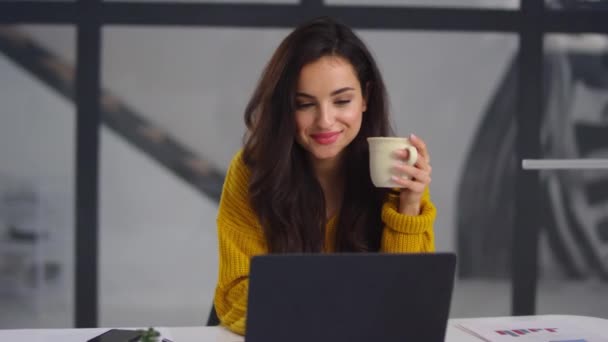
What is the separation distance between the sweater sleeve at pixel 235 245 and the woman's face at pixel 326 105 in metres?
0.22

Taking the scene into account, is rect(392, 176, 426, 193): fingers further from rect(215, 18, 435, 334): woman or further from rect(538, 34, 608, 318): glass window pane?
rect(538, 34, 608, 318): glass window pane

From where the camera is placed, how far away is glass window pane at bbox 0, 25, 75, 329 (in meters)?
2.67

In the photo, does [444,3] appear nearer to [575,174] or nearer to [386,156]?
[575,174]

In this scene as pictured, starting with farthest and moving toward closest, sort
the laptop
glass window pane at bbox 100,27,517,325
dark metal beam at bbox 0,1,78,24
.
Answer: glass window pane at bbox 100,27,517,325 < dark metal beam at bbox 0,1,78,24 < the laptop

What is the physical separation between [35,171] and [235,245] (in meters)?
1.60

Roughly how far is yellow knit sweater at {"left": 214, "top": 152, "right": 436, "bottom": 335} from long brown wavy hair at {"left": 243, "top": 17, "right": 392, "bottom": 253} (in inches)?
1.5

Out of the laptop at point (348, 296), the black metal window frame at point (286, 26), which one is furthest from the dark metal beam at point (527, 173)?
the laptop at point (348, 296)

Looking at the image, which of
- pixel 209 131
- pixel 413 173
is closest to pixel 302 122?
pixel 413 173

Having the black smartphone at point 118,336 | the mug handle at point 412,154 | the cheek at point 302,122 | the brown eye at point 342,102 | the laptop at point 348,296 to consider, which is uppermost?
the brown eye at point 342,102

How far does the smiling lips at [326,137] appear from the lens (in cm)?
145

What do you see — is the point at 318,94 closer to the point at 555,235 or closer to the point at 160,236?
the point at 160,236

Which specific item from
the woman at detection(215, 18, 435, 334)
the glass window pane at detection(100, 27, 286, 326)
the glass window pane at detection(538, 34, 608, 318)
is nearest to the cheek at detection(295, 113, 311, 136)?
the woman at detection(215, 18, 435, 334)

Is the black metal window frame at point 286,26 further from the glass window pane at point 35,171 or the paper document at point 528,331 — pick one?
the paper document at point 528,331

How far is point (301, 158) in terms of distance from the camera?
5.36 ft
